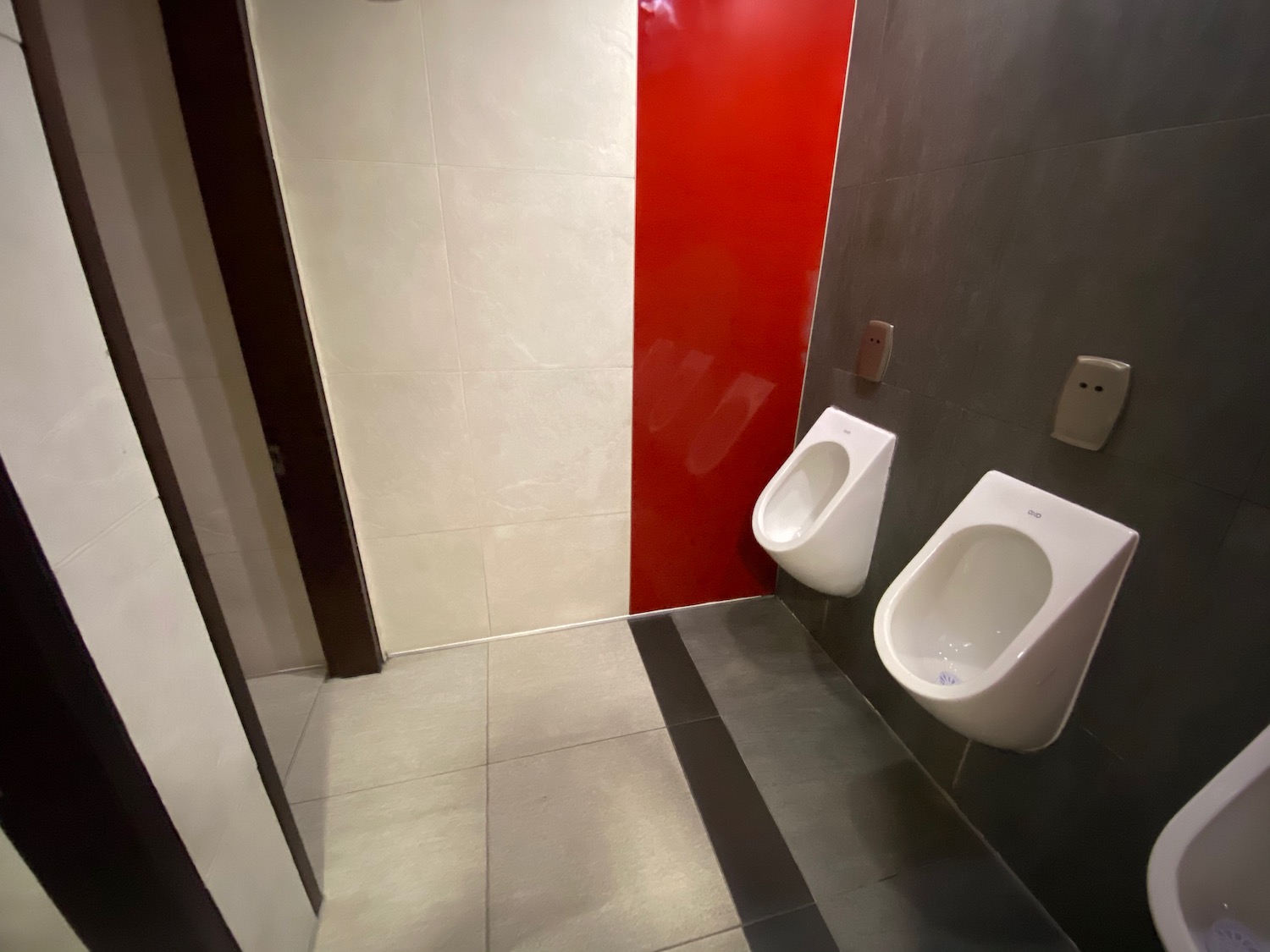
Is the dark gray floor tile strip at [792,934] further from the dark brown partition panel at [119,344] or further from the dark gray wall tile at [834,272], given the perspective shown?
the dark gray wall tile at [834,272]

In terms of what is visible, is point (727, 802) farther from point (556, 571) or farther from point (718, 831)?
point (556, 571)

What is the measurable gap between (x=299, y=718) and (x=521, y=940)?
976mm

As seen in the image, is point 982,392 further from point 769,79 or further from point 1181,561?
point 769,79

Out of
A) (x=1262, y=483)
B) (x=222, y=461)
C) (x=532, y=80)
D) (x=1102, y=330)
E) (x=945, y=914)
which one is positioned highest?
(x=532, y=80)

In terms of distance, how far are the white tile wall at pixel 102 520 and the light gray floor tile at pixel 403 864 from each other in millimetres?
356

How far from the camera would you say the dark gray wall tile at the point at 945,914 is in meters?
1.13

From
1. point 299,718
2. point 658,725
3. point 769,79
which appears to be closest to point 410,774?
point 299,718

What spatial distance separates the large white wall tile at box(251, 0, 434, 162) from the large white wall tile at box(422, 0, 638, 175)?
0.06 meters

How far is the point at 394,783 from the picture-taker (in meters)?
1.44

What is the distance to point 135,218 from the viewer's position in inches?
49.1

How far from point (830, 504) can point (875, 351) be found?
46 centimetres

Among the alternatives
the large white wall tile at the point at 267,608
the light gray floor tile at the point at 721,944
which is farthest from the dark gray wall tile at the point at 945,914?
the large white wall tile at the point at 267,608

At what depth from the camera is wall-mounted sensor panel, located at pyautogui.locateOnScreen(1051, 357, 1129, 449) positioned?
3.10 feet

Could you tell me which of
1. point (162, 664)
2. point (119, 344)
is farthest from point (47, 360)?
point (162, 664)
